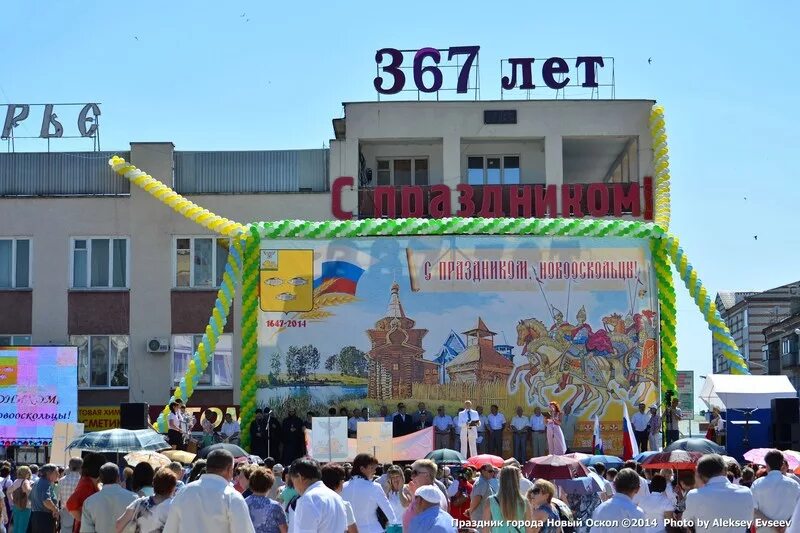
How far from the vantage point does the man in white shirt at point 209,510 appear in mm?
8844

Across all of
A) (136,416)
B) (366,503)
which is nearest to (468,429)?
(136,416)

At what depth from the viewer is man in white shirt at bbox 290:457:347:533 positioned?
9914mm

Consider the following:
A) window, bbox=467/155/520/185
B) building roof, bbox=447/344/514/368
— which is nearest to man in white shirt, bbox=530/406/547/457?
building roof, bbox=447/344/514/368

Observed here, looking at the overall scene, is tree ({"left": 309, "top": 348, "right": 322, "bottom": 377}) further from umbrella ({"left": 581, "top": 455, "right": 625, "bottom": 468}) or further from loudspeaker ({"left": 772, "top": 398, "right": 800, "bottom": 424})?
umbrella ({"left": 581, "top": 455, "right": 625, "bottom": 468})

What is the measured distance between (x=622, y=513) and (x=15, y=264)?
28.9 m

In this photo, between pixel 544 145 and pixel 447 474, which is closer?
pixel 447 474

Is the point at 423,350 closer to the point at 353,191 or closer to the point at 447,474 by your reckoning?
the point at 353,191

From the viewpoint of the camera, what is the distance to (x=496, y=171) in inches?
1499

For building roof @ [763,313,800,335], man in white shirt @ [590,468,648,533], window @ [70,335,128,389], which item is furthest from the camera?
building roof @ [763,313,800,335]

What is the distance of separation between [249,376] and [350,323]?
2.53 m

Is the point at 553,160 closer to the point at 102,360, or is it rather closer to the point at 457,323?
the point at 457,323

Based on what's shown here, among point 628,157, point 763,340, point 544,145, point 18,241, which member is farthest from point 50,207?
point 763,340

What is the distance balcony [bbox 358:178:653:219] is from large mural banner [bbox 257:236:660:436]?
21.9 ft

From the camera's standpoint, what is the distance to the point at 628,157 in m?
38.2
